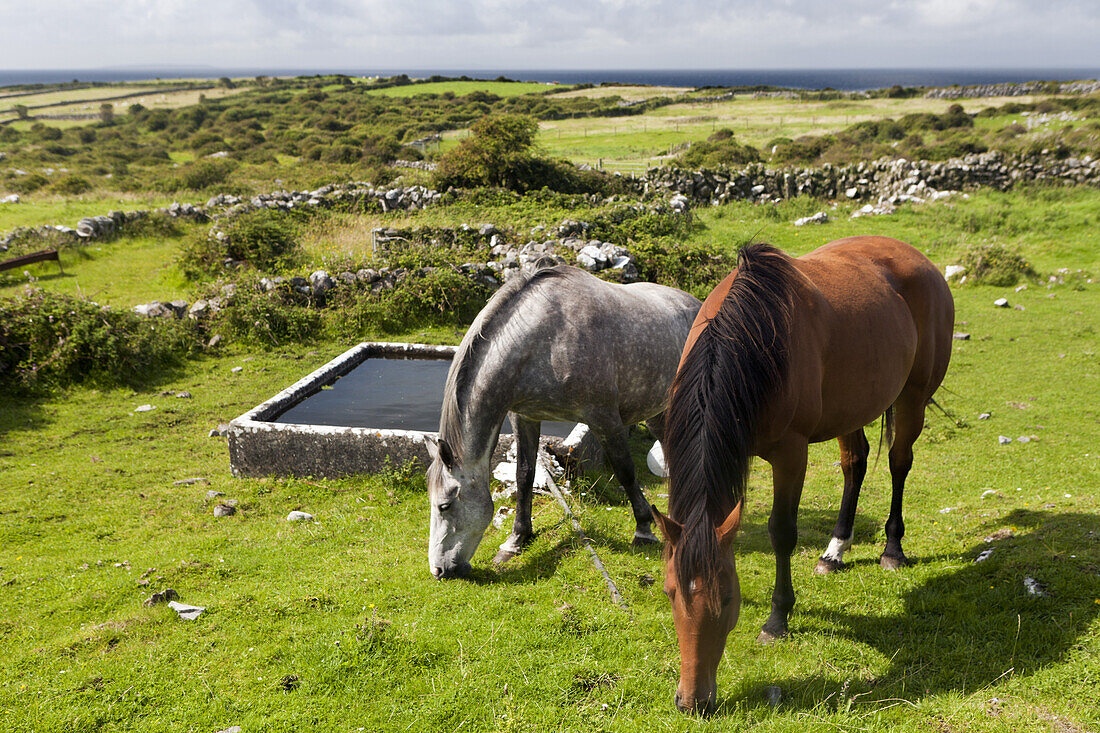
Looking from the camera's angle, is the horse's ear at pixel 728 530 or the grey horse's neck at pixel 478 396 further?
the grey horse's neck at pixel 478 396

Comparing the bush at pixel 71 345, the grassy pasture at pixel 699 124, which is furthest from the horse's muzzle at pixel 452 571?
the grassy pasture at pixel 699 124

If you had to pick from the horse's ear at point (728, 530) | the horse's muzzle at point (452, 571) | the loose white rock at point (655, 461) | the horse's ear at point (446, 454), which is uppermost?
the horse's ear at point (728, 530)

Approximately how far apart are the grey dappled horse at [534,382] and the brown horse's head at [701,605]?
2.02 meters

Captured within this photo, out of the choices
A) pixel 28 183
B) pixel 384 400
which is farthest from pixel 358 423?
pixel 28 183

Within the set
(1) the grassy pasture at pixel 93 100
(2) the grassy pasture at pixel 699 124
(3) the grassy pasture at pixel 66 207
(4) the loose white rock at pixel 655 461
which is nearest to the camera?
(4) the loose white rock at pixel 655 461

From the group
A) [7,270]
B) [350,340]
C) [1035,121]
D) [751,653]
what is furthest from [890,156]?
[7,270]

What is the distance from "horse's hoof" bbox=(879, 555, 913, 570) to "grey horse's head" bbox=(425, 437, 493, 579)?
3.06 meters

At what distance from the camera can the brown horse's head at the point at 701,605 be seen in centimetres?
297

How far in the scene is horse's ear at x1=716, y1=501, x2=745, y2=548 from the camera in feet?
10.1

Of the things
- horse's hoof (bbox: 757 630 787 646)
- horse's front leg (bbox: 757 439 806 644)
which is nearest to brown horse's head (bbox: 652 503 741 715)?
horse's front leg (bbox: 757 439 806 644)

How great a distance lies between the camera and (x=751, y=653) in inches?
159

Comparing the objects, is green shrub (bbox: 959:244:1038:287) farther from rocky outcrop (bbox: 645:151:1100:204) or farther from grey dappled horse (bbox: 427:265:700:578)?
grey dappled horse (bbox: 427:265:700:578)

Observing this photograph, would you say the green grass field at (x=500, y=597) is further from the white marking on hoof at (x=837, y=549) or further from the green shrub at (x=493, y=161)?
the green shrub at (x=493, y=161)

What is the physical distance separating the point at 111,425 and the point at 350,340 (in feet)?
12.9
